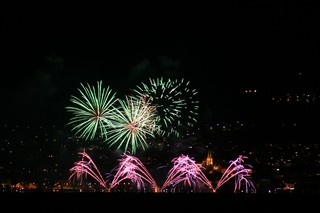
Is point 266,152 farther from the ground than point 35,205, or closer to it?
farther from the ground

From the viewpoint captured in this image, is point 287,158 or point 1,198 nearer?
point 1,198

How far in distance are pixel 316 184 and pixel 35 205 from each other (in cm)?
5053

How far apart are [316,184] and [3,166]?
72.7 metres

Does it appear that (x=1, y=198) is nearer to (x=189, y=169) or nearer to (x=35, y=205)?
(x=35, y=205)

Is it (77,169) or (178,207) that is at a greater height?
(77,169)

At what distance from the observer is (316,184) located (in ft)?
179

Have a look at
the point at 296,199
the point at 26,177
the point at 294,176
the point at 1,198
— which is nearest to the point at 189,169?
the point at 296,199

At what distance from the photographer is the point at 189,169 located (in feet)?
125

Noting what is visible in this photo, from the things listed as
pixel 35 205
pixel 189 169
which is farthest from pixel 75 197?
pixel 189 169

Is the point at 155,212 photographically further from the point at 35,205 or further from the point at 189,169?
the point at 189,169

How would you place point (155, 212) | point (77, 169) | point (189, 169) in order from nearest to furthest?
point (155, 212)
point (77, 169)
point (189, 169)

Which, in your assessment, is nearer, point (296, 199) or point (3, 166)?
point (296, 199)

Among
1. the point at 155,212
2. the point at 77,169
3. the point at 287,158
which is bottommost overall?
the point at 155,212

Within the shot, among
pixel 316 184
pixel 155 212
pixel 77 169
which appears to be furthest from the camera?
pixel 316 184
